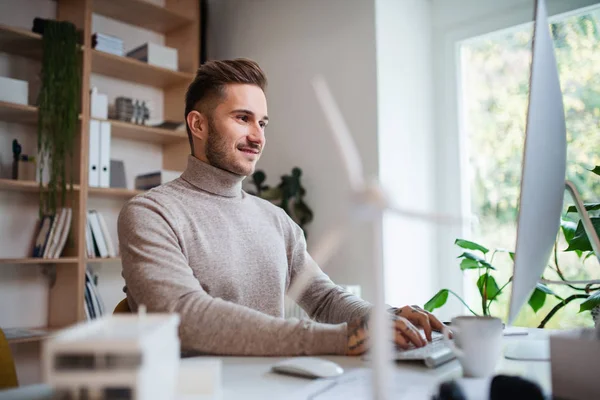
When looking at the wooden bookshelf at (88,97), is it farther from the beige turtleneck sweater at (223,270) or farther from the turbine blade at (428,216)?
the turbine blade at (428,216)

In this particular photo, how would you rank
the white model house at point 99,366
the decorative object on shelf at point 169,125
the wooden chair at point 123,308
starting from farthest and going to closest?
the decorative object on shelf at point 169,125
the wooden chair at point 123,308
the white model house at point 99,366

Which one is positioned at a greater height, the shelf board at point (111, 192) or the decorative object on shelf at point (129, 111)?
the decorative object on shelf at point (129, 111)

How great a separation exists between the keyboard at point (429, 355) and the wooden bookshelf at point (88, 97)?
1931mm

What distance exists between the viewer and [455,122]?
2.89m

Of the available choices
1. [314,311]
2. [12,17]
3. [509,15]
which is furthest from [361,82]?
[12,17]

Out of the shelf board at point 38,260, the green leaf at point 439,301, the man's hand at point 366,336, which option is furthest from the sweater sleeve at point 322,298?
the shelf board at point 38,260

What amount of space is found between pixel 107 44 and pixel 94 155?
66 centimetres

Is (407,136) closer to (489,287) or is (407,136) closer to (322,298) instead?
(489,287)

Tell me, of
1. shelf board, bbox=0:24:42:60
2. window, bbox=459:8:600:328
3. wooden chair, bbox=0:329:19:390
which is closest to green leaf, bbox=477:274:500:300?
window, bbox=459:8:600:328

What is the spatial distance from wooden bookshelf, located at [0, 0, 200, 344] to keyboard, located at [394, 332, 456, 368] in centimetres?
193

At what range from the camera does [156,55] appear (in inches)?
117

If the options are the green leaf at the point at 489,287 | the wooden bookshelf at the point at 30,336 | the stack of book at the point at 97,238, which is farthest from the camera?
the stack of book at the point at 97,238

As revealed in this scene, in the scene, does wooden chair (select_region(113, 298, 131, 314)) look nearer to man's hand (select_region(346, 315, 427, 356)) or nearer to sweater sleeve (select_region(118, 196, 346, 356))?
sweater sleeve (select_region(118, 196, 346, 356))

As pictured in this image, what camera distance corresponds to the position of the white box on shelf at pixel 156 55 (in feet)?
9.61
